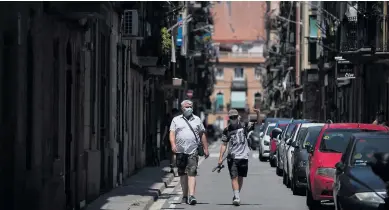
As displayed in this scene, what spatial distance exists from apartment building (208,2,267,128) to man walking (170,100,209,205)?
109086mm

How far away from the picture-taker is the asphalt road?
1978 cm

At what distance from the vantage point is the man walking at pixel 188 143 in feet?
63.8

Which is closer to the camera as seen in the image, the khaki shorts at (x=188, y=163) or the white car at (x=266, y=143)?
the khaki shorts at (x=188, y=163)

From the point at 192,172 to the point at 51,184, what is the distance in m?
4.60

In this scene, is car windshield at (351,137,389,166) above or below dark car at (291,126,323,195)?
above

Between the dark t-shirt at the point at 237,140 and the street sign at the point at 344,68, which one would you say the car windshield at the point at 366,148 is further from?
the street sign at the point at 344,68

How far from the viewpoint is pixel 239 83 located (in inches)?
5123

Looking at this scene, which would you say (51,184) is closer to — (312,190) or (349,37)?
(312,190)

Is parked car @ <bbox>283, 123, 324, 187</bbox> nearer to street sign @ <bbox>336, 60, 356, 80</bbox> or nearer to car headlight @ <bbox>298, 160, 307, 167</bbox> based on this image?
car headlight @ <bbox>298, 160, 307, 167</bbox>

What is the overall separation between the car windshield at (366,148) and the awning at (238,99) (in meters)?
115

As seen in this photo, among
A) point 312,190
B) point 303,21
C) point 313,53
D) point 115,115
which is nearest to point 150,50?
point 115,115

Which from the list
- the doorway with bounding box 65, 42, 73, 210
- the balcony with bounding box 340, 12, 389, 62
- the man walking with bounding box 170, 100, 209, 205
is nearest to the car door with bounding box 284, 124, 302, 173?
the man walking with bounding box 170, 100, 209, 205

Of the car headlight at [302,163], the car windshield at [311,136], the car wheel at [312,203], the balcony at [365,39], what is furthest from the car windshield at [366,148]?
the balcony at [365,39]

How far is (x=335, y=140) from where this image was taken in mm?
19719
